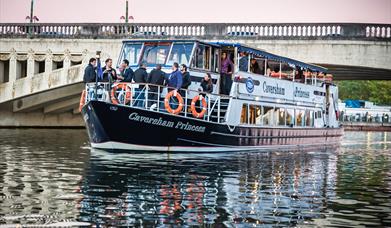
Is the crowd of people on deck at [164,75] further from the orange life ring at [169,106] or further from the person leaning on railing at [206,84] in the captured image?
the orange life ring at [169,106]

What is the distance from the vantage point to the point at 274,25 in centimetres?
4547

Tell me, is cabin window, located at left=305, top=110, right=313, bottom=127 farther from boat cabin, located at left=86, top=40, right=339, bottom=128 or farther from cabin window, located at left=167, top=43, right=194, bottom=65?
cabin window, located at left=167, top=43, right=194, bottom=65

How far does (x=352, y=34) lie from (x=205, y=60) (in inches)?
678

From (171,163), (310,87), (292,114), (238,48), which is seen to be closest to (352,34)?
(310,87)

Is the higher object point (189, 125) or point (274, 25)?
point (274, 25)

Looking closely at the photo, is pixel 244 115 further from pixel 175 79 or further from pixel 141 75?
pixel 141 75

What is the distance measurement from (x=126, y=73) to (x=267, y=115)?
6.78 m

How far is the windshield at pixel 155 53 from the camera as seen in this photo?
28.8 m

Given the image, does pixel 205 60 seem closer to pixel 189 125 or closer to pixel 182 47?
pixel 182 47

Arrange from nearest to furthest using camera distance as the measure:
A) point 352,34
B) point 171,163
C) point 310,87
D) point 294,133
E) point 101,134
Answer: point 171,163 → point 101,134 → point 294,133 → point 310,87 → point 352,34

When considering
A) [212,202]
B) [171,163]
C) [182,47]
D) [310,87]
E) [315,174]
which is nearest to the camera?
[212,202]

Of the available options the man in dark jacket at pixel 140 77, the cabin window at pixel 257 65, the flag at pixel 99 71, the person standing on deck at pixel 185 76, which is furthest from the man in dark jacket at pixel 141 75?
the cabin window at pixel 257 65

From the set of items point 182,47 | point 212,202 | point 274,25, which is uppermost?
point 274,25

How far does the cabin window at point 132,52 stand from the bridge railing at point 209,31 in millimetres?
13681
